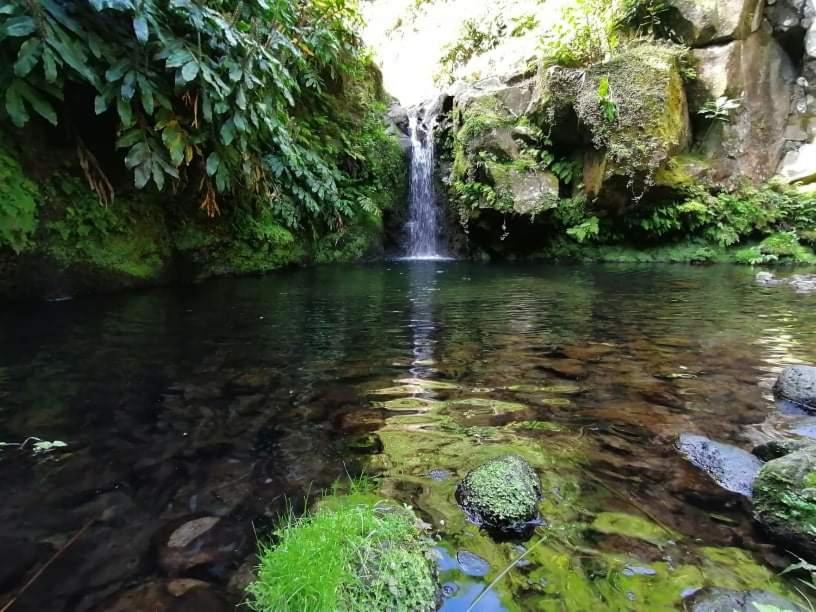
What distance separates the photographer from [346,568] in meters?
1.45

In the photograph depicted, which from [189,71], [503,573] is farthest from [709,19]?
[503,573]

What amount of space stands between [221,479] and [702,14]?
44.6 ft

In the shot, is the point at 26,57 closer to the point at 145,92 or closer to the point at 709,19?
the point at 145,92

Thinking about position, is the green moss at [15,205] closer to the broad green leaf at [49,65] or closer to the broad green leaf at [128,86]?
the broad green leaf at [128,86]

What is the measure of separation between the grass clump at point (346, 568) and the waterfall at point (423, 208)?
1172 cm

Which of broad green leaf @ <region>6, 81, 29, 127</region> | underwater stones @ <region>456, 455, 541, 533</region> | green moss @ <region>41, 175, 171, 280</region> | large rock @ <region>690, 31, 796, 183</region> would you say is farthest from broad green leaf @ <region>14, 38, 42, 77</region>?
large rock @ <region>690, 31, 796, 183</region>

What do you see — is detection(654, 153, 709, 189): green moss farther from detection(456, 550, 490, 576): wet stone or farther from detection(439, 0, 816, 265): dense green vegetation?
detection(456, 550, 490, 576): wet stone

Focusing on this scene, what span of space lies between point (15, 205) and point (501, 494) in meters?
6.08

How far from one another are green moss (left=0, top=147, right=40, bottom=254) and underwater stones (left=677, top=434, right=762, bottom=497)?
6.63 m

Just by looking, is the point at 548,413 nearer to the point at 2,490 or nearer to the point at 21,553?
the point at 21,553

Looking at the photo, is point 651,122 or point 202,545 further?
point 651,122

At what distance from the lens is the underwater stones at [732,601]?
4.51 ft

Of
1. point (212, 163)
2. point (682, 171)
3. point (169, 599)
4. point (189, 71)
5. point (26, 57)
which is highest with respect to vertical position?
point (189, 71)

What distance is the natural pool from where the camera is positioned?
1584 mm
